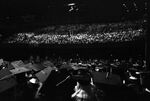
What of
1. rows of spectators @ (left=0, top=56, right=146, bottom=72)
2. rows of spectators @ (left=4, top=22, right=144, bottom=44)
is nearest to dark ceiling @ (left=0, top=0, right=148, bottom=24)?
rows of spectators @ (left=4, top=22, right=144, bottom=44)

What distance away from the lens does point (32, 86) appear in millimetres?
4531

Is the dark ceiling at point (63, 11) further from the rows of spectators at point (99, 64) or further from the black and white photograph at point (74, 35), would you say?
the rows of spectators at point (99, 64)

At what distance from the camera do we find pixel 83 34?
30.7 ft

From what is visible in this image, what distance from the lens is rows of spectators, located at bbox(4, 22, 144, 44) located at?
8.56 m

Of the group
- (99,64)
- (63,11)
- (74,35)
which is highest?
(63,11)

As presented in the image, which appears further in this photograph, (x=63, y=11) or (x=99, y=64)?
(x=63, y=11)

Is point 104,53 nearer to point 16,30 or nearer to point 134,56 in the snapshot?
point 134,56

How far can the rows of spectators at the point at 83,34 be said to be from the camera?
28.1ft

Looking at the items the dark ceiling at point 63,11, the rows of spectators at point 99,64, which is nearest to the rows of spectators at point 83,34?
the dark ceiling at point 63,11

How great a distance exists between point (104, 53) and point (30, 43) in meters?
2.90

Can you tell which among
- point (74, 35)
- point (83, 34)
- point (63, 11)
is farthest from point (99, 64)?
point (63, 11)

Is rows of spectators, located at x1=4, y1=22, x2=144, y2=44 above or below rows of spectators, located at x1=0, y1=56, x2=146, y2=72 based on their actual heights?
above

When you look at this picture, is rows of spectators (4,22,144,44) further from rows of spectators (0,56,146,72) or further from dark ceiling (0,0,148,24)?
rows of spectators (0,56,146,72)

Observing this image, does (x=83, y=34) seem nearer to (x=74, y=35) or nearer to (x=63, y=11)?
(x=74, y=35)
